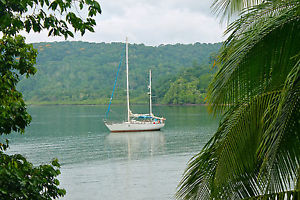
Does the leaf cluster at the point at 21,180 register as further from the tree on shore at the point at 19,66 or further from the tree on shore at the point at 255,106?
the tree on shore at the point at 255,106

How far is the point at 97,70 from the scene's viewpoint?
5743 inches

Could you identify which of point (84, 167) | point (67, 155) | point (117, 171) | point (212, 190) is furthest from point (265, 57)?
point (67, 155)

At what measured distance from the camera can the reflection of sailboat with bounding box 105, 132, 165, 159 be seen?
109 ft

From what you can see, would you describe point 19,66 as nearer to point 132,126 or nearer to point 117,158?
point 117,158

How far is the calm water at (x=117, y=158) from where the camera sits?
66.9 ft

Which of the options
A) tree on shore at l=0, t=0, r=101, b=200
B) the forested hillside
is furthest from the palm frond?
the forested hillside

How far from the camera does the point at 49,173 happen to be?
17.5 ft

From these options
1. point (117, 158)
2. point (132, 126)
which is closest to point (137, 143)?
point (117, 158)

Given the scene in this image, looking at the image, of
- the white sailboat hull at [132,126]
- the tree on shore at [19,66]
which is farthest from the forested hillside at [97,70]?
the tree on shore at [19,66]

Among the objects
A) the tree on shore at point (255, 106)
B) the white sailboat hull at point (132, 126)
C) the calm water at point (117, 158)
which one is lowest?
the calm water at point (117, 158)

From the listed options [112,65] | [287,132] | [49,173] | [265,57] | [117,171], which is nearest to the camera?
[287,132]

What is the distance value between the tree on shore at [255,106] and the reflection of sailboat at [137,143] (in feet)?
89.5

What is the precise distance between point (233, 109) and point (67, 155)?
97.1ft

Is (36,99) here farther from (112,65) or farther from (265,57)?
(265,57)
